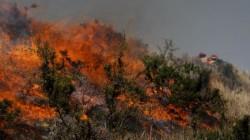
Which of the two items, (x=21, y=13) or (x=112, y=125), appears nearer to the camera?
(x=112, y=125)

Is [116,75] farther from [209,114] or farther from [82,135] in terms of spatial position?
[209,114]

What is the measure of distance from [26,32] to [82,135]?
57.6ft

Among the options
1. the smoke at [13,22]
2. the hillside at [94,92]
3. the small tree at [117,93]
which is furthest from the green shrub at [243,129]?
the smoke at [13,22]

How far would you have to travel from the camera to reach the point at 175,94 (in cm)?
2822

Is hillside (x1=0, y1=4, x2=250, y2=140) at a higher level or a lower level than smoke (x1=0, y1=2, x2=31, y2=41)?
lower

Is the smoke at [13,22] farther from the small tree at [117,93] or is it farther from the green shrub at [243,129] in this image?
the green shrub at [243,129]

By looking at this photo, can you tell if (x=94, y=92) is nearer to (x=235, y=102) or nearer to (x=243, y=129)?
(x=243, y=129)

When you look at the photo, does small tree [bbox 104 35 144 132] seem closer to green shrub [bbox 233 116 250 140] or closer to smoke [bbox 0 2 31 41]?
green shrub [bbox 233 116 250 140]

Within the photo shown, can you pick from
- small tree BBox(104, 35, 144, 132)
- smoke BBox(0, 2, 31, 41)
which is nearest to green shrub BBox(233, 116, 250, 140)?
small tree BBox(104, 35, 144, 132)

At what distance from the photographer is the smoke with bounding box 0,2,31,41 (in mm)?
32500

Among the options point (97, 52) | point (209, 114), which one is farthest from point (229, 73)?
point (97, 52)

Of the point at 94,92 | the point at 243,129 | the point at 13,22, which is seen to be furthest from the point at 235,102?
the point at 13,22

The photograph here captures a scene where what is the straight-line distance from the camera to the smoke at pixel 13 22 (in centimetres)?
3250

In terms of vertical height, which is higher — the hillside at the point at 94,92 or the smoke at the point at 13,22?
the smoke at the point at 13,22
